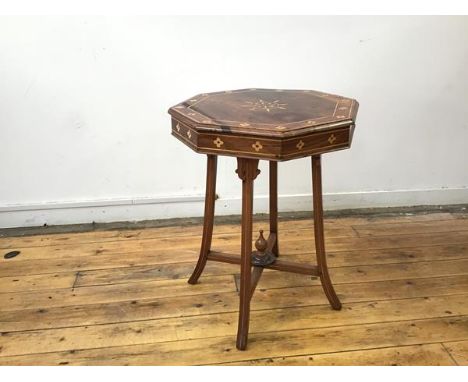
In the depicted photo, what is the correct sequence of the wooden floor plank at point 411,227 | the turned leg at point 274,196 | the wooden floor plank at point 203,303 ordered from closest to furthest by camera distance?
the wooden floor plank at point 203,303
the turned leg at point 274,196
the wooden floor plank at point 411,227

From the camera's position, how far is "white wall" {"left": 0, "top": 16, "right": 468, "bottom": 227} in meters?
2.48

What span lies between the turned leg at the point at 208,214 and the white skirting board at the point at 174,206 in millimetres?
712

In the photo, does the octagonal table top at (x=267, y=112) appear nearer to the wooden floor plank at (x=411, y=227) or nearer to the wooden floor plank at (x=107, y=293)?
the wooden floor plank at (x=107, y=293)

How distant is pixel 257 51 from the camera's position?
2566 mm

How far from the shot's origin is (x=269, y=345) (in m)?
1.79

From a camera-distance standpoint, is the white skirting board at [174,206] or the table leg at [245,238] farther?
the white skirting board at [174,206]

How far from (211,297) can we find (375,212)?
1309mm

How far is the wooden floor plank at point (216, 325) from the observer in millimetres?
1803

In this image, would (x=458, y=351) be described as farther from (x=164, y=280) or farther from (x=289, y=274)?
(x=164, y=280)

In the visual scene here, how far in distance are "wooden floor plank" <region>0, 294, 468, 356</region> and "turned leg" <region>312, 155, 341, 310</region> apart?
7 centimetres

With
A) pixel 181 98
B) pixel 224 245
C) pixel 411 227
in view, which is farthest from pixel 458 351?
pixel 181 98

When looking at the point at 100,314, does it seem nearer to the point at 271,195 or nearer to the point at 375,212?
the point at 271,195

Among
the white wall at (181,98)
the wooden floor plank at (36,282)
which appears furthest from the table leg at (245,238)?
the white wall at (181,98)

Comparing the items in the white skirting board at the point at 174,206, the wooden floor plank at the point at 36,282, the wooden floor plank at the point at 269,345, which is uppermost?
the white skirting board at the point at 174,206
